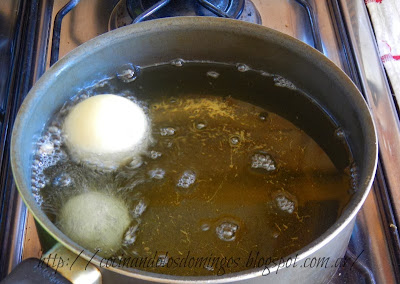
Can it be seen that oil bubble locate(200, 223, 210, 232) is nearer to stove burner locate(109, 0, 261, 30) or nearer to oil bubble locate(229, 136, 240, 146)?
oil bubble locate(229, 136, 240, 146)

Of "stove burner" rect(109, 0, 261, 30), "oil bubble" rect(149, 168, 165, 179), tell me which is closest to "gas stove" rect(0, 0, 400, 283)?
"stove burner" rect(109, 0, 261, 30)

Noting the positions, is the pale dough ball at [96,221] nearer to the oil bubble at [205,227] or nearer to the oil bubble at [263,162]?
the oil bubble at [205,227]

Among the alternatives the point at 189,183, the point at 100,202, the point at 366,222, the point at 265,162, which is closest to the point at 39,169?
the point at 100,202

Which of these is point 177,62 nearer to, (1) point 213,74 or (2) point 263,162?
(1) point 213,74

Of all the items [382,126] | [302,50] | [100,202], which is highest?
[302,50]

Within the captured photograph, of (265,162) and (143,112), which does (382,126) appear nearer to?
(265,162)

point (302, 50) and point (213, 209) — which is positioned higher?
point (302, 50)

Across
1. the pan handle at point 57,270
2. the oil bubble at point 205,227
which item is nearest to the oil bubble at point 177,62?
the oil bubble at point 205,227
